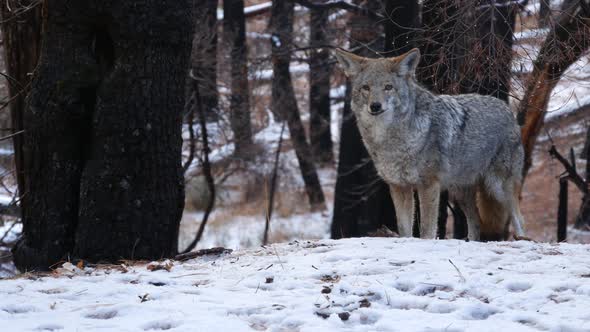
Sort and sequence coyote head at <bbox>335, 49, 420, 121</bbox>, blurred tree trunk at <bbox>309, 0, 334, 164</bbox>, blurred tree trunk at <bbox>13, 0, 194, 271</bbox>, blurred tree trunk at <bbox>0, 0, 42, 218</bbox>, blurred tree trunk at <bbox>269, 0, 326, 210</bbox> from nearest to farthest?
blurred tree trunk at <bbox>13, 0, 194, 271</bbox>
coyote head at <bbox>335, 49, 420, 121</bbox>
blurred tree trunk at <bbox>0, 0, 42, 218</bbox>
blurred tree trunk at <bbox>309, 0, 334, 164</bbox>
blurred tree trunk at <bbox>269, 0, 326, 210</bbox>

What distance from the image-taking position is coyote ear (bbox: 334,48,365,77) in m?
7.86

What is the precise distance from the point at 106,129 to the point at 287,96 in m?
13.3

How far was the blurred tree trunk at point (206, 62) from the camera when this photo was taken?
14.9m

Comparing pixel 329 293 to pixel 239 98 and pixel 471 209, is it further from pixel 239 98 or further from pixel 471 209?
pixel 239 98

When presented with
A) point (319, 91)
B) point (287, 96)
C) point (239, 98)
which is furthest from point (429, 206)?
point (319, 91)

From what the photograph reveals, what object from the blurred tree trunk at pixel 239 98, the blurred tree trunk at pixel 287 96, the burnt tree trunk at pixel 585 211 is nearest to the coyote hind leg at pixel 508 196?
the burnt tree trunk at pixel 585 211

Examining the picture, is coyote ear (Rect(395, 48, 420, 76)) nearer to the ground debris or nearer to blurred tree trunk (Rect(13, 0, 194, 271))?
blurred tree trunk (Rect(13, 0, 194, 271))

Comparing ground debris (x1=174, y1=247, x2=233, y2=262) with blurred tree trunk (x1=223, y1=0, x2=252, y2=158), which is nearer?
ground debris (x1=174, y1=247, x2=233, y2=262)

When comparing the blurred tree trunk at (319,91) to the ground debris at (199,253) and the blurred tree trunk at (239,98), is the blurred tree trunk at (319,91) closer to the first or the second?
the blurred tree trunk at (239,98)

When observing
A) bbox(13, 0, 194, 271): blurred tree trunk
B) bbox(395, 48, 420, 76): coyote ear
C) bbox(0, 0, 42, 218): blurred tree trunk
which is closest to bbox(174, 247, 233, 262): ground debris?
bbox(13, 0, 194, 271): blurred tree trunk

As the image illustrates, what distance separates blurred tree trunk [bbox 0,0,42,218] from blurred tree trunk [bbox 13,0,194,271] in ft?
3.91

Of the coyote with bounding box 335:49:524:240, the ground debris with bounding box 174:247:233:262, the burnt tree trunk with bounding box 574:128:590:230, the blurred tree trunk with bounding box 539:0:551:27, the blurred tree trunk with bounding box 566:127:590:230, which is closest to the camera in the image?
the ground debris with bounding box 174:247:233:262

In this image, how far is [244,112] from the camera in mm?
17547

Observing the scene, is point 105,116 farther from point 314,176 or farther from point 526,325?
point 314,176
